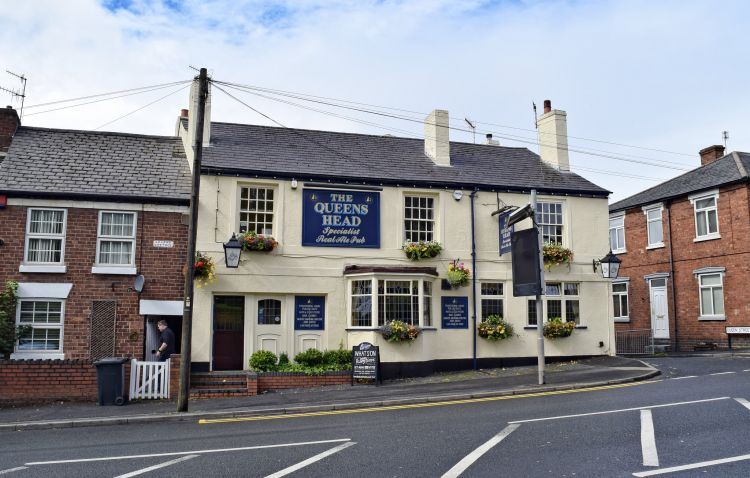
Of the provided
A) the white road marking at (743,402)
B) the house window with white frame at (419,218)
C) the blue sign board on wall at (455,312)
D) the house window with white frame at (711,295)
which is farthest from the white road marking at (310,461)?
the house window with white frame at (711,295)

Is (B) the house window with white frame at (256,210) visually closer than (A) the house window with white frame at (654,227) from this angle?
Yes

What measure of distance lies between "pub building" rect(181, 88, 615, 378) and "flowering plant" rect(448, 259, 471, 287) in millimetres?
271

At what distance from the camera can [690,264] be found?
27.6 m

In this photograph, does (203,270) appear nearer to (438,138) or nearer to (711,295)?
(438,138)

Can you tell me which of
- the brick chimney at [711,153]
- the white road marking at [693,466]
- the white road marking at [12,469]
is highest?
the brick chimney at [711,153]

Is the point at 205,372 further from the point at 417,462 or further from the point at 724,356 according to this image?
the point at 724,356

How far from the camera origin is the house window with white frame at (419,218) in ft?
66.9

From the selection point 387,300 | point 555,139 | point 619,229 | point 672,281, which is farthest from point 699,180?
point 387,300

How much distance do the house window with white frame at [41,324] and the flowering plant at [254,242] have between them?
198 inches

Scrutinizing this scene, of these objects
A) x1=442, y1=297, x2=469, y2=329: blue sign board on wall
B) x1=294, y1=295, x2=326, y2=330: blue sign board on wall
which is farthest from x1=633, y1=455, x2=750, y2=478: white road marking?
x1=294, y1=295, x2=326, y2=330: blue sign board on wall

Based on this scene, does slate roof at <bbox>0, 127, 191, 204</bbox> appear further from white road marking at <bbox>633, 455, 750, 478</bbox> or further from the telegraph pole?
white road marking at <bbox>633, 455, 750, 478</bbox>

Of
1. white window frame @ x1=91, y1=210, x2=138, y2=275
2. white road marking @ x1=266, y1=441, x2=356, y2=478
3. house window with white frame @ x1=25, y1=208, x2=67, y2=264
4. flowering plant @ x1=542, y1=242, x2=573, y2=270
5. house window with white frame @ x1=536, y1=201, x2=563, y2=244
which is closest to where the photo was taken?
white road marking @ x1=266, y1=441, x2=356, y2=478

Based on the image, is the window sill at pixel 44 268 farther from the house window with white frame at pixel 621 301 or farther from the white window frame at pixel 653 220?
the house window with white frame at pixel 621 301

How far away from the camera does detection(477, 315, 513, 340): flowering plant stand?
20.0m
